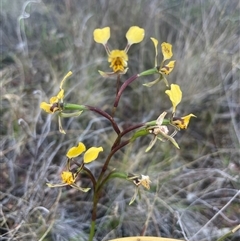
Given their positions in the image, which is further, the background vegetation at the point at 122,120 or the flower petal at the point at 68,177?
the background vegetation at the point at 122,120

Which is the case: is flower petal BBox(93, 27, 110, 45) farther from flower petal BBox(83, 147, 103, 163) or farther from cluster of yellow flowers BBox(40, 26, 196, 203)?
flower petal BBox(83, 147, 103, 163)

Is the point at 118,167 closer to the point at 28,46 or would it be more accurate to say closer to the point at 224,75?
the point at 224,75

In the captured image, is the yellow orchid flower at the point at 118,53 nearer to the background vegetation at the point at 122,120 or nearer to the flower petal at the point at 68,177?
the flower petal at the point at 68,177

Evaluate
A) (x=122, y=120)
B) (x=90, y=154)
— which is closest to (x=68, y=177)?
(x=90, y=154)

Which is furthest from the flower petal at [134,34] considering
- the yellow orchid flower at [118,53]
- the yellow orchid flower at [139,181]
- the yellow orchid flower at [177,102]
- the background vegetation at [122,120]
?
the background vegetation at [122,120]

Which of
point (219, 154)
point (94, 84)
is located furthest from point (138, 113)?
point (219, 154)

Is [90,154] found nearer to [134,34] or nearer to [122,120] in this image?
[134,34]

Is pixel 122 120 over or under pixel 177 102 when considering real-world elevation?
under

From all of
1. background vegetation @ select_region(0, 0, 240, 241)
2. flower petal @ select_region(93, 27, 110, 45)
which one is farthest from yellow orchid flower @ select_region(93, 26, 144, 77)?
background vegetation @ select_region(0, 0, 240, 241)
